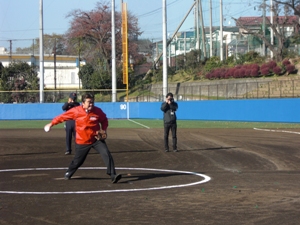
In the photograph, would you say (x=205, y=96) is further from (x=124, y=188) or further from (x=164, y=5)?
(x=124, y=188)

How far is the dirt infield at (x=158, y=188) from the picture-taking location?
805 centimetres

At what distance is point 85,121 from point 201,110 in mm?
32528

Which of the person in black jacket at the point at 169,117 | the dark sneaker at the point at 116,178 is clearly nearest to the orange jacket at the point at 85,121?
the dark sneaker at the point at 116,178

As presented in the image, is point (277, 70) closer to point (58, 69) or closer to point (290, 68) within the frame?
point (290, 68)

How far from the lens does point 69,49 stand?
8325cm

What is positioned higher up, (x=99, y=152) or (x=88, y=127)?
(x=88, y=127)

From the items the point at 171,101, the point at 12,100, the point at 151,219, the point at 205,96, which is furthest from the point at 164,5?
the point at 151,219

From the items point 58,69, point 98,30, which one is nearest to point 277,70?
point 98,30

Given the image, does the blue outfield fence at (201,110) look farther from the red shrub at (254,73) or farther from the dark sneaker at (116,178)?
the dark sneaker at (116,178)

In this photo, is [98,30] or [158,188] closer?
[158,188]

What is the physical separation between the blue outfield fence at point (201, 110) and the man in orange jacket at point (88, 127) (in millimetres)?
26647

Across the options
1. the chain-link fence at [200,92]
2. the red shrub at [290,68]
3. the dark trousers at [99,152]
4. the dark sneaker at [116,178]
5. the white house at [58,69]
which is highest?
the white house at [58,69]

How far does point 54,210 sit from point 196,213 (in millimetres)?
2245

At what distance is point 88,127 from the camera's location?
11336 millimetres
